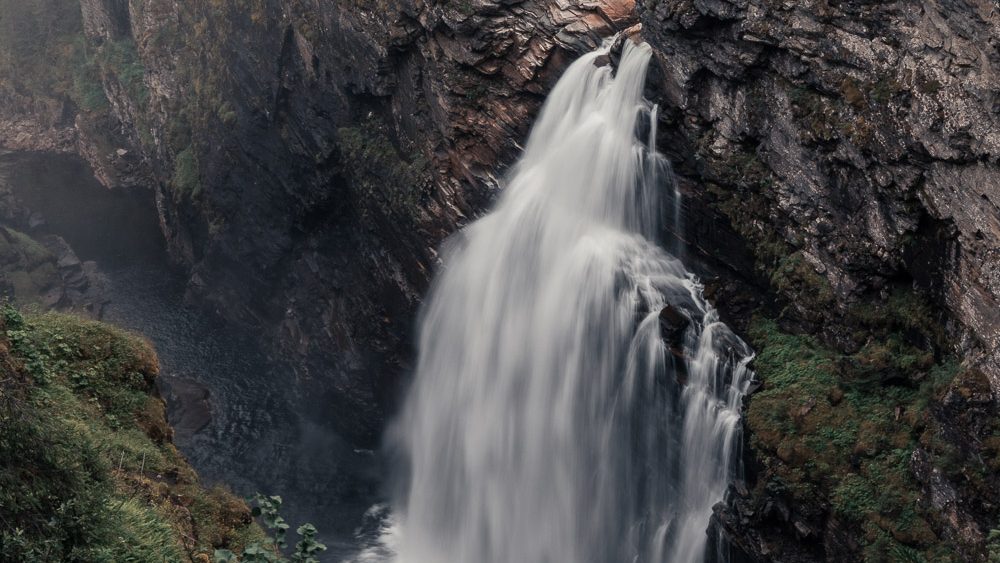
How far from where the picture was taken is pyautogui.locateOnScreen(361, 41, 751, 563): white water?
22828 millimetres

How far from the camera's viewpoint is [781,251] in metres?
22.0

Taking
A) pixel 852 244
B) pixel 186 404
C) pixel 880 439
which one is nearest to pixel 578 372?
pixel 852 244

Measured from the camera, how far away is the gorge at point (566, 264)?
59.7 ft

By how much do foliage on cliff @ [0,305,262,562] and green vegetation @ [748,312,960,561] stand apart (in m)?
11.9

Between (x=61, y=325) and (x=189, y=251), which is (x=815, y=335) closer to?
(x=61, y=325)

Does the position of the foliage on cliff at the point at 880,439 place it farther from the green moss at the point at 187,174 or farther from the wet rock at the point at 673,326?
the green moss at the point at 187,174

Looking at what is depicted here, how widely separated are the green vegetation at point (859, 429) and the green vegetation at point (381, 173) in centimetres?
1630

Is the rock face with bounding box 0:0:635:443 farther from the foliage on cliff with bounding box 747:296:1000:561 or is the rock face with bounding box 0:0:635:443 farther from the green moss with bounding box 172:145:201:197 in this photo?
the foliage on cliff with bounding box 747:296:1000:561

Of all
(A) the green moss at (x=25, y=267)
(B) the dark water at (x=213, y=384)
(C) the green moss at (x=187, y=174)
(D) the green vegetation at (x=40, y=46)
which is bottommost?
(B) the dark water at (x=213, y=384)

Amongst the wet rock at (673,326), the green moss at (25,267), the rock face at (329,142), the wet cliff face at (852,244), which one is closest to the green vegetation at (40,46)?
the rock face at (329,142)

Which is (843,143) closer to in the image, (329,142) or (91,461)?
(91,461)

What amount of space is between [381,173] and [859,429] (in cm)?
2201

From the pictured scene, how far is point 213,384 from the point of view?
129 ft

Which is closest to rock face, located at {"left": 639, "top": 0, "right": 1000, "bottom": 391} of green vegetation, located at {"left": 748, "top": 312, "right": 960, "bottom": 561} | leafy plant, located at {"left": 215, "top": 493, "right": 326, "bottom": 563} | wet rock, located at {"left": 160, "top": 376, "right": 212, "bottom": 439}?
green vegetation, located at {"left": 748, "top": 312, "right": 960, "bottom": 561}
